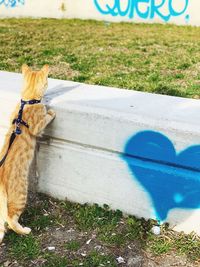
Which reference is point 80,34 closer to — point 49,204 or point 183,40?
point 183,40

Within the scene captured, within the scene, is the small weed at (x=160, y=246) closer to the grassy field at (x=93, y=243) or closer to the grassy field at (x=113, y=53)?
the grassy field at (x=93, y=243)

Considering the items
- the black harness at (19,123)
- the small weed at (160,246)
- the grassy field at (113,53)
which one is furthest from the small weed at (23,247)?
the grassy field at (113,53)

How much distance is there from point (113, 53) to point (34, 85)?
15.6 ft

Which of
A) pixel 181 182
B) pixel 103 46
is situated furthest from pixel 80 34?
pixel 181 182

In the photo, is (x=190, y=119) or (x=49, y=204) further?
(x=49, y=204)

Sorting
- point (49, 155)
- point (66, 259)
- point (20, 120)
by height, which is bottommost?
point (66, 259)

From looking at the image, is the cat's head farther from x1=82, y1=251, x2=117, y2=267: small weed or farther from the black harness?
x1=82, y1=251, x2=117, y2=267: small weed

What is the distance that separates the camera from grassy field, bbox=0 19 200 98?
21.4 feet

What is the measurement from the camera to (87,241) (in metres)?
3.47

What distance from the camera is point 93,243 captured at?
3449 mm

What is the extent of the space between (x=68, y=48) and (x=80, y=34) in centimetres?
184

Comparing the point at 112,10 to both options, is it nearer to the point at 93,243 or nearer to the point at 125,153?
the point at 125,153

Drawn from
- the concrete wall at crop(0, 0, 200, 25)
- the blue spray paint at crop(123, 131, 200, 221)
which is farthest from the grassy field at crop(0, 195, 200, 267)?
the concrete wall at crop(0, 0, 200, 25)

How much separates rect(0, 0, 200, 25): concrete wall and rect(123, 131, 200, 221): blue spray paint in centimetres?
996
